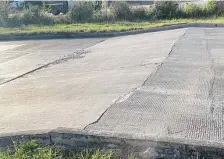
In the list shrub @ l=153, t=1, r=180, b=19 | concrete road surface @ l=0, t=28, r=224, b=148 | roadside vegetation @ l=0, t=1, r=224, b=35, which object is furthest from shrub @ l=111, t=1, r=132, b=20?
concrete road surface @ l=0, t=28, r=224, b=148

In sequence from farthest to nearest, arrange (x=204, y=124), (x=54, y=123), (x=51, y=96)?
(x=51, y=96) → (x=54, y=123) → (x=204, y=124)

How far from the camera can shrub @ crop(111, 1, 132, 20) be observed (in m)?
22.5

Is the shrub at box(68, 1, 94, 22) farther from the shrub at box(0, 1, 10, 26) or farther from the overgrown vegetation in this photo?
the shrub at box(0, 1, 10, 26)

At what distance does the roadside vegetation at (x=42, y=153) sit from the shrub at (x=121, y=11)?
19002 mm

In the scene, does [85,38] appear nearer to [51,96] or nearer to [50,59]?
[50,59]

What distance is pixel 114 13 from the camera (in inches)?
898

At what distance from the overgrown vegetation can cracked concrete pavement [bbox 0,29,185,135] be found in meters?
8.96

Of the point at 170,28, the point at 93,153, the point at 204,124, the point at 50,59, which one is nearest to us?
the point at 93,153

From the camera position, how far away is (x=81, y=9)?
2277cm

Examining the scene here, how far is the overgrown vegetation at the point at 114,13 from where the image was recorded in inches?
832

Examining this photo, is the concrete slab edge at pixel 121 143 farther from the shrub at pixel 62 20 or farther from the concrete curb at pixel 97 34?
the shrub at pixel 62 20

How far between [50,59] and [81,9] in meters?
11.4

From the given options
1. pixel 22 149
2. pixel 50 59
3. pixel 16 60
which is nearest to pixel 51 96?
pixel 22 149

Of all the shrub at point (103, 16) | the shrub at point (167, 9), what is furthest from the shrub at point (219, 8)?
the shrub at point (103, 16)
